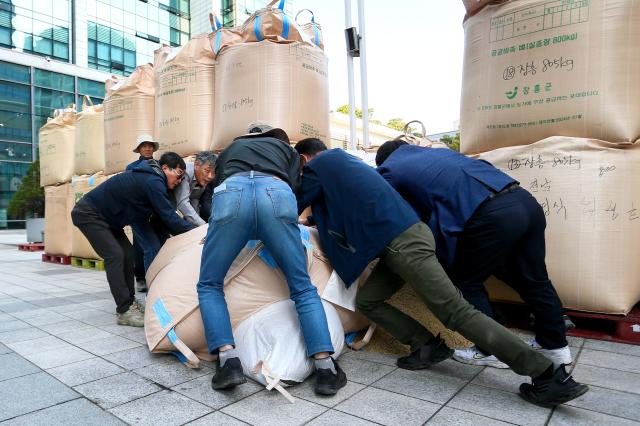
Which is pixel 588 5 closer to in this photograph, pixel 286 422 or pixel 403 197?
pixel 403 197

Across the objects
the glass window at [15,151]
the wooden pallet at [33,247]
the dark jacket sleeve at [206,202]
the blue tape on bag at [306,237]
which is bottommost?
the wooden pallet at [33,247]

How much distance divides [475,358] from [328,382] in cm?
82

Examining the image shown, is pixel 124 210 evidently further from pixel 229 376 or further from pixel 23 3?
pixel 23 3

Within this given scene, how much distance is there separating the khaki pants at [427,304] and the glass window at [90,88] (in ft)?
82.8

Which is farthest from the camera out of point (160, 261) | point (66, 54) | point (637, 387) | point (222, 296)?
point (66, 54)

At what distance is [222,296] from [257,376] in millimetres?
387

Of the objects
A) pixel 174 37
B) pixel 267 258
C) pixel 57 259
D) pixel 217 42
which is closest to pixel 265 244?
pixel 267 258

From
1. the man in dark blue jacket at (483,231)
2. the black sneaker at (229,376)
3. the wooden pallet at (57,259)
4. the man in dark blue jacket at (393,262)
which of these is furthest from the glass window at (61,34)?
the black sneaker at (229,376)

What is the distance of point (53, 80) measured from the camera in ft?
74.4

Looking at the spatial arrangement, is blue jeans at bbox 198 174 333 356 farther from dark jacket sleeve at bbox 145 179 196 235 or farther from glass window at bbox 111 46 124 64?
glass window at bbox 111 46 124 64

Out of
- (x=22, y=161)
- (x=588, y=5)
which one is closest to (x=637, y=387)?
(x=588, y=5)

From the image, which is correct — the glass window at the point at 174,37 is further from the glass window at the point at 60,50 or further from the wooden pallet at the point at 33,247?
the wooden pallet at the point at 33,247

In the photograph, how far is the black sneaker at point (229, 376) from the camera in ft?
6.15

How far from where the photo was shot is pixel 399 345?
2578 mm
